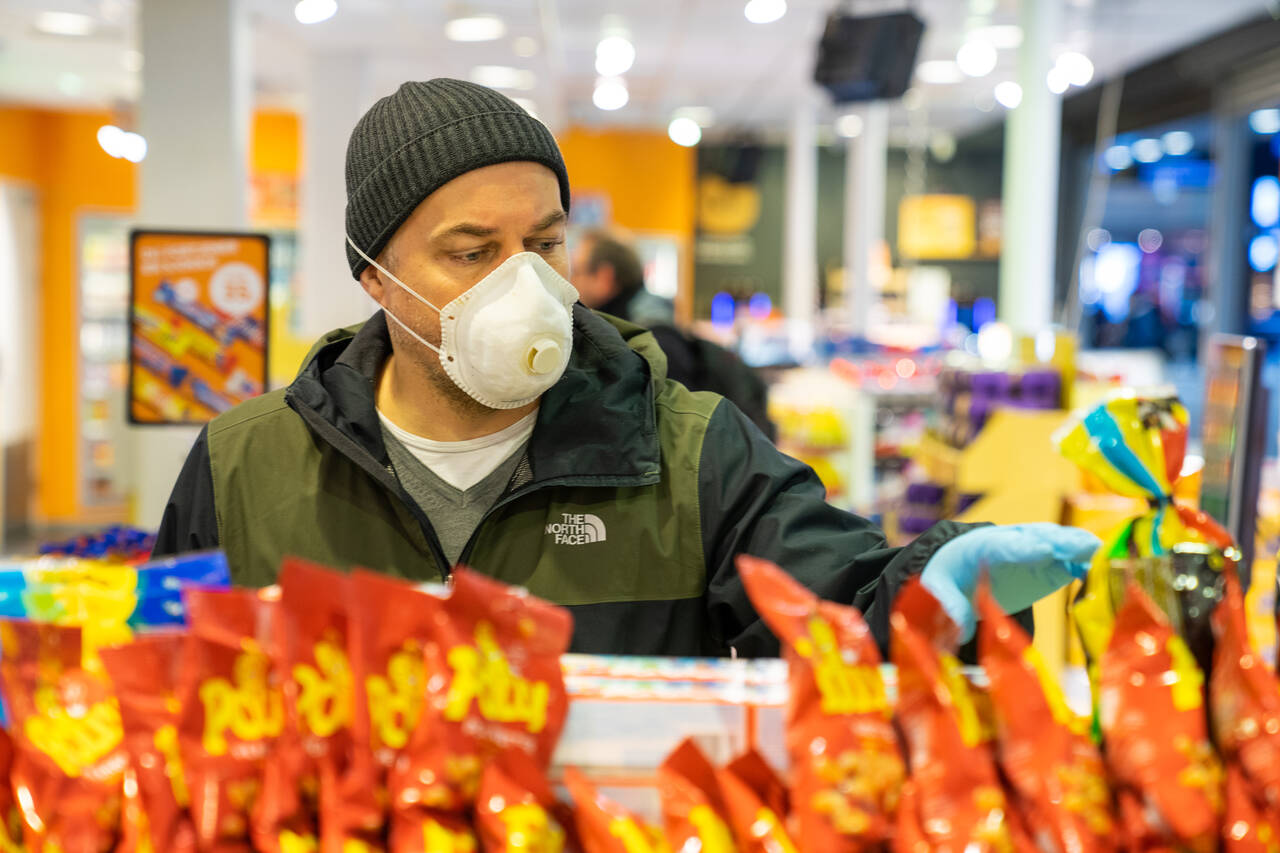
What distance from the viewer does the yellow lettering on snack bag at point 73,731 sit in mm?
889

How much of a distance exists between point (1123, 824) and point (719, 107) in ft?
44.4

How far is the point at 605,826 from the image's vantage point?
848 millimetres

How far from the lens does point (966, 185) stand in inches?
674

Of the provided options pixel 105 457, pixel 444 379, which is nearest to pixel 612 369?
pixel 444 379

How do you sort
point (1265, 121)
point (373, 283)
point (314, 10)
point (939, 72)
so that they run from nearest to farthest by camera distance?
point (373, 283), point (314, 10), point (1265, 121), point (939, 72)

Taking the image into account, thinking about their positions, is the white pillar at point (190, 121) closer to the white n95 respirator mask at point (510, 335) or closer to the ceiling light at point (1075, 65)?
the white n95 respirator mask at point (510, 335)

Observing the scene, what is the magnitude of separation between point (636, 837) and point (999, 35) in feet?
32.0

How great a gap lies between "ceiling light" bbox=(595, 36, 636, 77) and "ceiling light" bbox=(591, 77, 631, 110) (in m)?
0.39

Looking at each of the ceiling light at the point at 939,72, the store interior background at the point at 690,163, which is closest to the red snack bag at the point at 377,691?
the store interior background at the point at 690,163

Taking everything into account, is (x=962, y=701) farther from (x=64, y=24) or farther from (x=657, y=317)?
(x=64, y=24)

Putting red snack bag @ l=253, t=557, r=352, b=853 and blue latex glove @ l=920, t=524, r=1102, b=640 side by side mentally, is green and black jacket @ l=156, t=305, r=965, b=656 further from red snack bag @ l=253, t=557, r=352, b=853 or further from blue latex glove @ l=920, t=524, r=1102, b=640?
red snack bag @ l=253, t=557, r=352, b=853

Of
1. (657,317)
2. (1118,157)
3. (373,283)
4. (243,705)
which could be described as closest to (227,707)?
(243,705)

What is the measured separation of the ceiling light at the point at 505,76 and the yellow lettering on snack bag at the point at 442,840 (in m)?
9.56

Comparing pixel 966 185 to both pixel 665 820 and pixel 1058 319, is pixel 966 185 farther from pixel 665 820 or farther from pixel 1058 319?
pixel 665 820
